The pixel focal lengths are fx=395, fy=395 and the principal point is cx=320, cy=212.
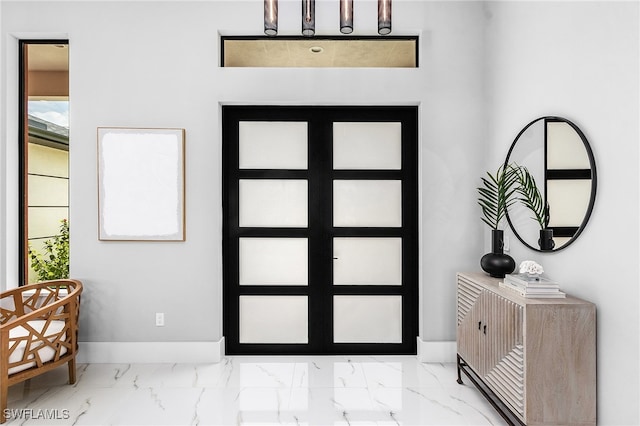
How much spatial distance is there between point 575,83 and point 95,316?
3.76m

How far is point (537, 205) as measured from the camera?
2412 mm

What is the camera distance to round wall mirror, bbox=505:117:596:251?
2066 millimetres

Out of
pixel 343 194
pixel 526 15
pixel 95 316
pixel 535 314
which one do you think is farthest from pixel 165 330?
pixel 526 15

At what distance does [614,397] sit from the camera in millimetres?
1857

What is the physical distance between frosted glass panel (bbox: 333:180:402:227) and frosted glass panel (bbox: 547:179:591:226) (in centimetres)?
132

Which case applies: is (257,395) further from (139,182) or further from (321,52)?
(321,52)

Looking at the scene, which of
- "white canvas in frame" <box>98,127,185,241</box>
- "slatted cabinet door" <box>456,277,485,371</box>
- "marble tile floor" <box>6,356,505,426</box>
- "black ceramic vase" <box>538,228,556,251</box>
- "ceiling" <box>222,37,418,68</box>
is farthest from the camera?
"ceiling" <box>222,37,418,68</box>

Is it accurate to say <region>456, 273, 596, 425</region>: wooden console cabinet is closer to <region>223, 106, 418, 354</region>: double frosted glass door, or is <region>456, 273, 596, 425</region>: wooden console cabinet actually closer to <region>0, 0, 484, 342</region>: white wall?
<region>0, 0, 484, 342</region>: white wall

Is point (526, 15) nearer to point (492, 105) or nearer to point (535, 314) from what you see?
point (492, 105)

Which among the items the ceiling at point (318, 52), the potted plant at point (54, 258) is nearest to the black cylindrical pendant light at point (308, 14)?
the ceiling at point (318, 52)

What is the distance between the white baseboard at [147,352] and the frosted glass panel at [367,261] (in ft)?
4.00

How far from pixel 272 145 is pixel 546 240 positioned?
220cm

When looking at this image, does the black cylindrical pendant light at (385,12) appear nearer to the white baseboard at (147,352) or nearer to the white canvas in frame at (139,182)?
the white canvas in frame at (139,182)

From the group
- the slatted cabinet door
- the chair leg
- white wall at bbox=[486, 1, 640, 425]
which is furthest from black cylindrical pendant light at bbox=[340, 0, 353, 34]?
the chair leg
